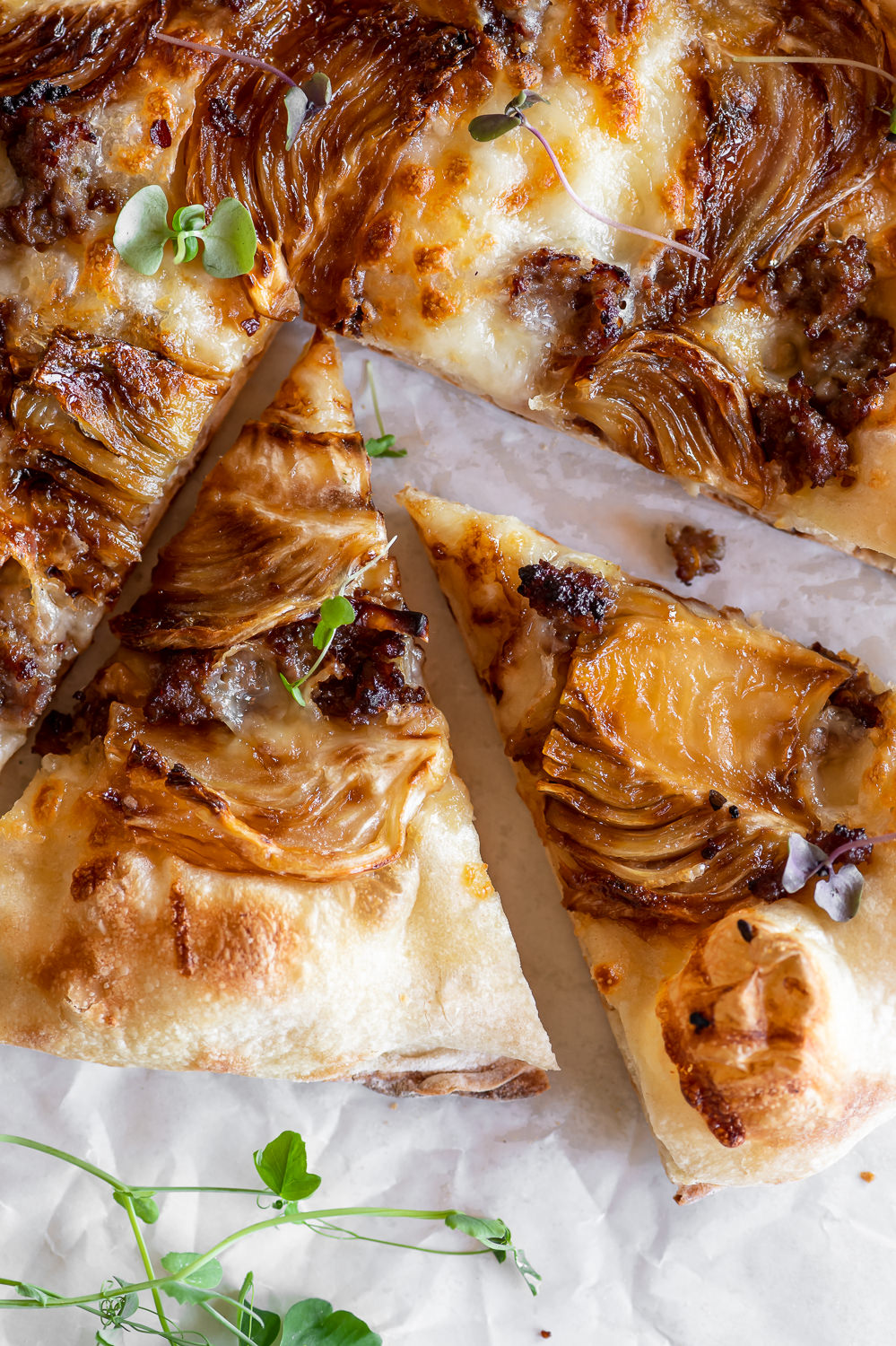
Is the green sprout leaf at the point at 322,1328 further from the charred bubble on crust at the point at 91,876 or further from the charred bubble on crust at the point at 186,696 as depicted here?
the charred bubble on crust at the point at 186,696

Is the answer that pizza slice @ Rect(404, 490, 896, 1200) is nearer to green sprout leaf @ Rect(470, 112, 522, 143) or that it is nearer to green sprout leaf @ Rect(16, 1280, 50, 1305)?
green sprout leaf @ Rect(470, 112, 522, 143)

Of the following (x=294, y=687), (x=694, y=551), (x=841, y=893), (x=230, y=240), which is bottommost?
(x=841, y=893)

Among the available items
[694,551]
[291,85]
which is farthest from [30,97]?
[694,551]

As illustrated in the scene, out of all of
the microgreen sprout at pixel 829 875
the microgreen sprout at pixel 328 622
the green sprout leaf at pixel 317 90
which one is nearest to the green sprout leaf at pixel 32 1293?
the microgreen sprout at pixel 328 622

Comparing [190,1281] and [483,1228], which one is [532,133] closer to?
[483,1228]

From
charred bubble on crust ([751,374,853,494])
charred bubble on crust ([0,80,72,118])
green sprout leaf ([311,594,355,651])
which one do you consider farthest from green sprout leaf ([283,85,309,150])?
charred bubble on crust ([751,374,853,494])
